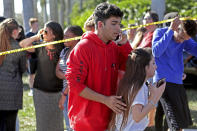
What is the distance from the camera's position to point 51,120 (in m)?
5.25

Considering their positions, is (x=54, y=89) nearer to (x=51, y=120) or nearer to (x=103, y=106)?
(x=51, y=120)

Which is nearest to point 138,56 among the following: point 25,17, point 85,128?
point 85,128

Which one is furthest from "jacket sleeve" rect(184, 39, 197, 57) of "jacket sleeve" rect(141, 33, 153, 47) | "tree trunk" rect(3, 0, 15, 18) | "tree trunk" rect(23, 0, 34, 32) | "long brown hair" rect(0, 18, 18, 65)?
"tree trunk" rect(23, 0, 34, 32)

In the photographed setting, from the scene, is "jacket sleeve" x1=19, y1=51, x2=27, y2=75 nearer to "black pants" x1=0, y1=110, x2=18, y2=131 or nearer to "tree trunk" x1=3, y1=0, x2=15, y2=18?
"black pants" x1=0, y1=110, x2=18, y2=131

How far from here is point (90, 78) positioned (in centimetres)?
316

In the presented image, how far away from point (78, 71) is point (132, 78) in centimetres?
46

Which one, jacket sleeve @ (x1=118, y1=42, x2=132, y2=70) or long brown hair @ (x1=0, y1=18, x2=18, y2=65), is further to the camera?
long brown hair @ (x1=0, y1=18, x2=18, y2=65)

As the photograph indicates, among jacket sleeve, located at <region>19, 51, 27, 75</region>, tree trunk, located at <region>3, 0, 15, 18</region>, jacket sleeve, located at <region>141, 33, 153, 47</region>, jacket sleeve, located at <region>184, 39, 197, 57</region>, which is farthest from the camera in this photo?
tree trunk, located at <region>3, 0, 15, 18</region>

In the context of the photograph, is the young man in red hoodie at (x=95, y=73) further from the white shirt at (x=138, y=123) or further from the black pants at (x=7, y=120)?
the black pants at (x=7, y=120)

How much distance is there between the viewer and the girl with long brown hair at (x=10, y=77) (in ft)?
15.5

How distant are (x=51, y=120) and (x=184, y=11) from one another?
29.6 feet

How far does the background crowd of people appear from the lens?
10.3ft

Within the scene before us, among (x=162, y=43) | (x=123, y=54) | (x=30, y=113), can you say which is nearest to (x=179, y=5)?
(x=30, y=113)

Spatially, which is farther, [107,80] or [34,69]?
[34,69]
